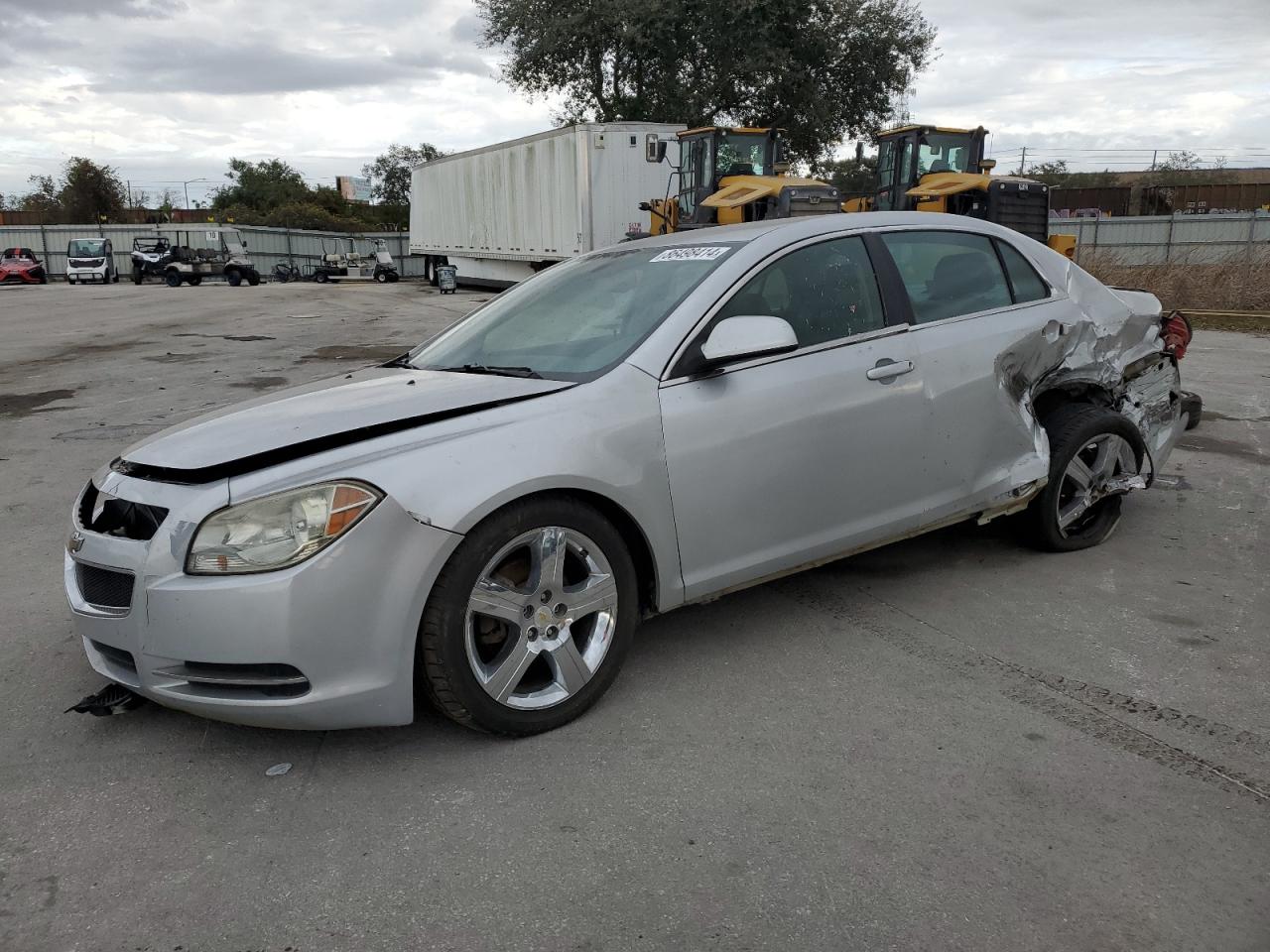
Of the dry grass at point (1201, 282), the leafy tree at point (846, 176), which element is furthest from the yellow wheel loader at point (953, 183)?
the leafy tree at point (846, 176)

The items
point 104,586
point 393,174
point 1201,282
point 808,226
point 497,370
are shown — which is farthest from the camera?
point 393,174

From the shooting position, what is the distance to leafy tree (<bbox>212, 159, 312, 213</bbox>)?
8725cm

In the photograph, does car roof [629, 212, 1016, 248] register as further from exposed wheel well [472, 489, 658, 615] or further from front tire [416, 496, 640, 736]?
front tire [416, 496, 640, 736]

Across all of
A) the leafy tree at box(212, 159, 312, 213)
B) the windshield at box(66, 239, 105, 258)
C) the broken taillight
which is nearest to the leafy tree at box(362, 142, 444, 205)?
the leafy tree at box(212, 159, 312, 213)

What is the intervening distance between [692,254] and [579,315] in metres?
0.51

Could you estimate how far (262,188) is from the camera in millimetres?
90562

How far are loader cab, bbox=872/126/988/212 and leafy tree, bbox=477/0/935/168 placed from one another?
15340 mm

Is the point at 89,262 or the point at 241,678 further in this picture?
the point at 89,262

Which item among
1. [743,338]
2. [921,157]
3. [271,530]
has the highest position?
[921,157]

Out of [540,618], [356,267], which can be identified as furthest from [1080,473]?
[356,267]

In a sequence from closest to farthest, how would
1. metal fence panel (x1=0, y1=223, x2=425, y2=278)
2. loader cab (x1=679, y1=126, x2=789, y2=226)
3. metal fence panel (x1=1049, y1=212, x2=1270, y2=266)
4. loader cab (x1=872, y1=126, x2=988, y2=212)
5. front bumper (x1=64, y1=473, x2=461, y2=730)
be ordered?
front bumper (x1=64, y1=473, x2=461, y2=730) → loader cab (x1=872, y1=126, x2=988, y2=212) → loader cab (x1=679, y1=126, x2=789, y2=226) → metal fence panel (x1=1049, y1=212, x2=1270, y2=266) → metal fence panel (x1=0, y1=223, x2=425, y2=278)

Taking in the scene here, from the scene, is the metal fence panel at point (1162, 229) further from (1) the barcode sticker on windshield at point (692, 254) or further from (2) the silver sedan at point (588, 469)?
(1) the barcode sticker on windshield at point (692, 254)

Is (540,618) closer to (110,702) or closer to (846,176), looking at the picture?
(110,702)

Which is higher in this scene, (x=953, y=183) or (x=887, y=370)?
(x=953, y=183)
